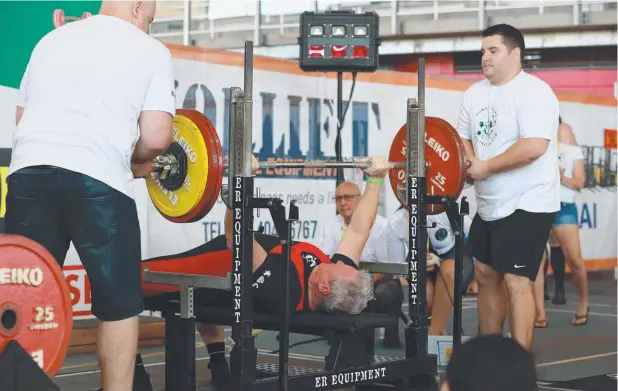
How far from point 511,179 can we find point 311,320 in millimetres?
1276

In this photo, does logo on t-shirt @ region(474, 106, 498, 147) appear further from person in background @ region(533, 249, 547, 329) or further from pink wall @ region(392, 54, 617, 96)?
pink wall @ region(392, 54, 617, 96)

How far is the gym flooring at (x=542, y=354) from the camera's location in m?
5.09

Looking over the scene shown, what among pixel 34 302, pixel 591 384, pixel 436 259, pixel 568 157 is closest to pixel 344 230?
pixel 436 259

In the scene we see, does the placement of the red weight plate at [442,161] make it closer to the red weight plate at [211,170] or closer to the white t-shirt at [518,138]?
the white t-shirt at [518,138]

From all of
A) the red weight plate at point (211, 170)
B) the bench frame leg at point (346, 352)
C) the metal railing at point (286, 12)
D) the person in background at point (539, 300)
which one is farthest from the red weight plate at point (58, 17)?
the metal railing at point (286, 12)

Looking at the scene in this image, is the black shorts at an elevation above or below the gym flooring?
above

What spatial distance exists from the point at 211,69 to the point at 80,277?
Answer: 1.74 metres

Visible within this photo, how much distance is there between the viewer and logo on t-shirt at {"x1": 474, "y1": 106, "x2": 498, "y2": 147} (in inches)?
191

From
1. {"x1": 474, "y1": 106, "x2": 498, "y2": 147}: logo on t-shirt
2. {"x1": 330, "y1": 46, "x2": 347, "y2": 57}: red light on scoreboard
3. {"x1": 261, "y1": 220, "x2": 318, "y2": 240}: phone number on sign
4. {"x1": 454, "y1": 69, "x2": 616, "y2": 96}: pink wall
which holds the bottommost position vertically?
{"x1": 261, "y1": 220, "x2": 318, "y2": 240}: phone number on sign

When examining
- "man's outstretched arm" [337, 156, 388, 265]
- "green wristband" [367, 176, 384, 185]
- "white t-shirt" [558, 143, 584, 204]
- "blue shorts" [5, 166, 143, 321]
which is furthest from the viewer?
"white t-shirt" [558, 143, 584, 204]

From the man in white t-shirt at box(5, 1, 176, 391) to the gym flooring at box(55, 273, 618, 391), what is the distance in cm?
171

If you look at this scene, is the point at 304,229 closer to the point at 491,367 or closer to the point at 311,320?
the point at 311,320

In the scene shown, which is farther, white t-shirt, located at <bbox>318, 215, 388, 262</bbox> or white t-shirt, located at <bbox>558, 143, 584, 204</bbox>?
white t-shirt, located at <bbox>558, 143, 584, 204</bbox>

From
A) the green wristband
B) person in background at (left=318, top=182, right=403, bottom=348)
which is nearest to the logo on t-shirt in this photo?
the green wristband
